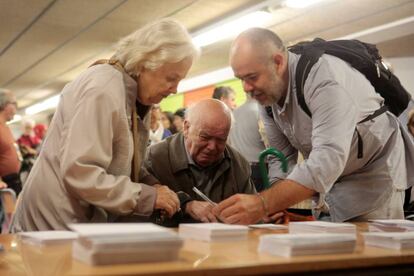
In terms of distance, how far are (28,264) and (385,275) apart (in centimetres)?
71

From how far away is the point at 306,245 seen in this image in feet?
3.35

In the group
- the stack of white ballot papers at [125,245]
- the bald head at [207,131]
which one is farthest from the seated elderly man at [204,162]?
the stack of white ballot papers at [125,245]

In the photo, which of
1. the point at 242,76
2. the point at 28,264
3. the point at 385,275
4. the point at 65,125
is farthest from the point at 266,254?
the point at 242,76

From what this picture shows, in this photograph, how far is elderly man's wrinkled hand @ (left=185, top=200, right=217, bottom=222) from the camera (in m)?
1.76

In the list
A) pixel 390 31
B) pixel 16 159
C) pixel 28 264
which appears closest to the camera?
pixel 28 264

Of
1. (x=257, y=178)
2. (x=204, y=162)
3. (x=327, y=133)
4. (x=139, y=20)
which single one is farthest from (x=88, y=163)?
(x=139, y=20)

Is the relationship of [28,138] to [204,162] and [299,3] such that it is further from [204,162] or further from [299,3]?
[204,162]

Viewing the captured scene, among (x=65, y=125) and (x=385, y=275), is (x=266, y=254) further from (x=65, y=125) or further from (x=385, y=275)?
(x=65, y=125)

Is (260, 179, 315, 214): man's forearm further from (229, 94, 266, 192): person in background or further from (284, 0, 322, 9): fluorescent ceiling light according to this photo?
(284, 0, 322, 9): fluorescent ceiling light

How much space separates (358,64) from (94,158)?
3.71 ft

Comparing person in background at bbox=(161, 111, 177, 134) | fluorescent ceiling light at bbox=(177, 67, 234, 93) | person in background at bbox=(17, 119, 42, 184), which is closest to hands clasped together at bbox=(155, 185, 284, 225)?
person in background at bbox=(161, 111, 177, 134)

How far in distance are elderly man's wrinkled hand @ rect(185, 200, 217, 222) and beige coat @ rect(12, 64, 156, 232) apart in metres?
0.29

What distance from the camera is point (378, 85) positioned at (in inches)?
83.0

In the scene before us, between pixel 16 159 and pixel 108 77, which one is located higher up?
pixel 108 77
